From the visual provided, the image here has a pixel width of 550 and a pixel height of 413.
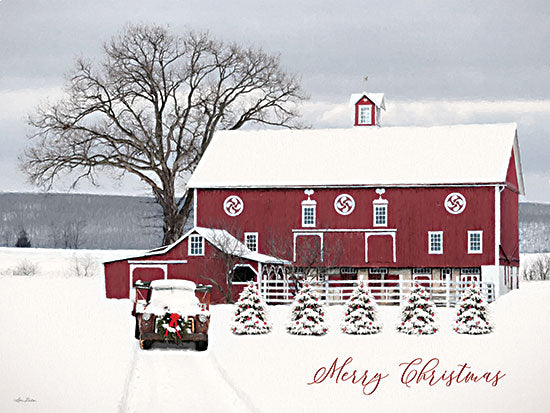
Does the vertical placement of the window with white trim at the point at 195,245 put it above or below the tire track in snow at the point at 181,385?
above

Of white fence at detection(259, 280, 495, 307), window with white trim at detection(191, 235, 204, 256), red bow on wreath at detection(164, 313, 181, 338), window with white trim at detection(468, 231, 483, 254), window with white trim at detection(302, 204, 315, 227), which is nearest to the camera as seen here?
red bow on wreath at detection(164, 313, 181, 338)

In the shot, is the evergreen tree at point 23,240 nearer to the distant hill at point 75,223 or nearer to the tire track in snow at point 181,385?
the distant hill at point 75,223

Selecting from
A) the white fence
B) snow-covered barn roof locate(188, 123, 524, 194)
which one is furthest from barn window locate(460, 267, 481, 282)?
snow-covered barn roof locate(188, 123, 524, 194)

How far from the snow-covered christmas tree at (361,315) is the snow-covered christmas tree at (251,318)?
6.33ft

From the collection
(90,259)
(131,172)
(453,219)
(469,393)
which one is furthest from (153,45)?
(469,393)

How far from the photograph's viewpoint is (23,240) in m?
100

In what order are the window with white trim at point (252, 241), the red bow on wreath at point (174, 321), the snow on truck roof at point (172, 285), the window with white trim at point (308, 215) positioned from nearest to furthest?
the red bow on wreath at point (174, 321)
the snow on truck roof at point (172, 285)
the window with white trim at point (308, 215)
the window with white trim at point (252, 241)

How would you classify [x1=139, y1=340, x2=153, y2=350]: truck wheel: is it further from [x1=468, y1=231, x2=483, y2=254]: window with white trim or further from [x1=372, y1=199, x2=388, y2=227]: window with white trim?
[x1=468, y1=231, x2=483, y2=254]: window with white trim

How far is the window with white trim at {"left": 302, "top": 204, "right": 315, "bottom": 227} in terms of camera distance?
126 feet

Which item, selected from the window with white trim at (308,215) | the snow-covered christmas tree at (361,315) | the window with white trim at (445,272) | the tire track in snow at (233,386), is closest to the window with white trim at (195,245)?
the window with white trim at (308,215)

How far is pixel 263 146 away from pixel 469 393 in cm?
2656

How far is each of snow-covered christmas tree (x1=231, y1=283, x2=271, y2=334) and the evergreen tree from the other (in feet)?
255

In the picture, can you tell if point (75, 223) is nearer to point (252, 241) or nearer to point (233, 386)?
point (252, 241)

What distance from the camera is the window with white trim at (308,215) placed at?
38.5 m
